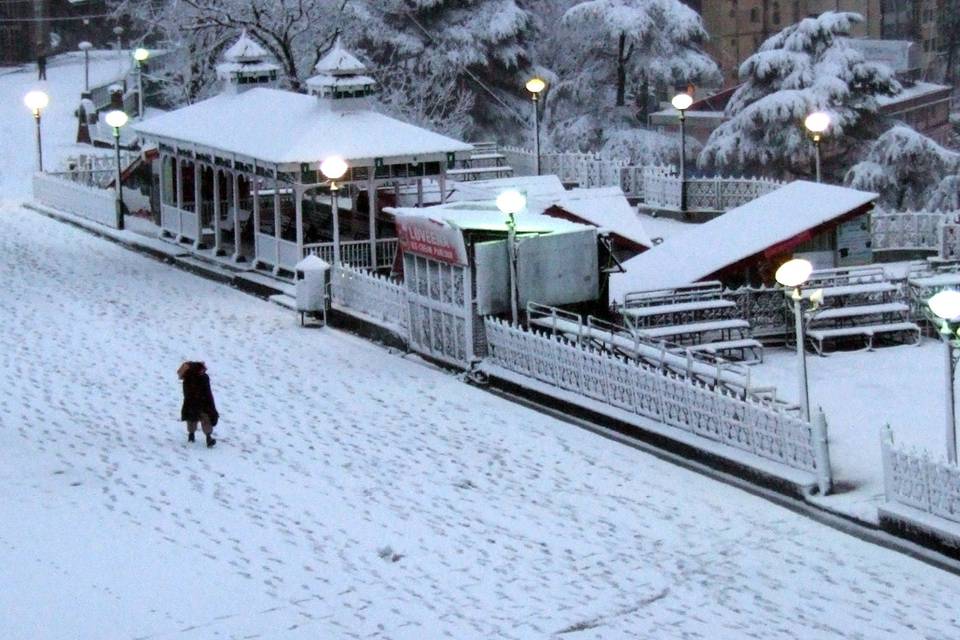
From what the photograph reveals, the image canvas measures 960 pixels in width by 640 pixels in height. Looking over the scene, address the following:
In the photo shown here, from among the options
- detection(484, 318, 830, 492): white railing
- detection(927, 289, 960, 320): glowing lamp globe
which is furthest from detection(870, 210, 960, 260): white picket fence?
detection(927, 289, 960, 320): glowing lamp globe

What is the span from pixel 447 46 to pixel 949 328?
1549 inches

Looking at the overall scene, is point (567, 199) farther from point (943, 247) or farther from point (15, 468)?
point (15, 468)

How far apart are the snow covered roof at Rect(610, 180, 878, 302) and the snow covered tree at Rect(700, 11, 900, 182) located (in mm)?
17604

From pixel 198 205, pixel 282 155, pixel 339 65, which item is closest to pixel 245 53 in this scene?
pixel 198 205

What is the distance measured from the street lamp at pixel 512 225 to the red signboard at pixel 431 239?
2.13 ft

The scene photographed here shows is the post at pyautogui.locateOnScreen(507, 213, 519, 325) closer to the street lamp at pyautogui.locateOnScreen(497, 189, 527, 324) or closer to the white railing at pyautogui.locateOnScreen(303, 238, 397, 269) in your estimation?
the street lamp at pyautogui.locateOnScreen(497, 189, 527, 324)

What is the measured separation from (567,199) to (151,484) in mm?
14668

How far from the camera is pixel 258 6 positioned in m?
49.7

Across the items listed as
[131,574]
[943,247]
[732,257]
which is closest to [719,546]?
[131,574]

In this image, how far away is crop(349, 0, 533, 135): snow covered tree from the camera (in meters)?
55.5

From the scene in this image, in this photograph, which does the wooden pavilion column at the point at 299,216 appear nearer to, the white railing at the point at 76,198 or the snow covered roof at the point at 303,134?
the snow covered roof at the point at 303,134

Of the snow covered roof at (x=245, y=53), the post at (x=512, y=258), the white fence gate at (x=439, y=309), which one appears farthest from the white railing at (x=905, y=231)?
the snow covered roof at (x=245, y=53)

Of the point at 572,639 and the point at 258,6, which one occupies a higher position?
the point at 258,6

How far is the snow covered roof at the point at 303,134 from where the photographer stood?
1287 inches
